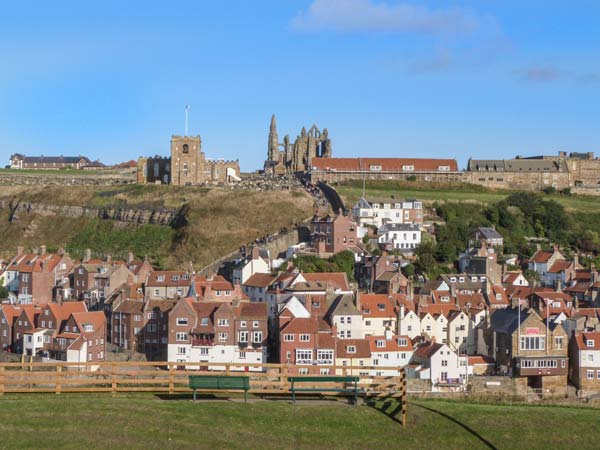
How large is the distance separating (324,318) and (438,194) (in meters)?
40.2

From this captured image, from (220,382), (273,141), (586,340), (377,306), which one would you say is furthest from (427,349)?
(273,141)

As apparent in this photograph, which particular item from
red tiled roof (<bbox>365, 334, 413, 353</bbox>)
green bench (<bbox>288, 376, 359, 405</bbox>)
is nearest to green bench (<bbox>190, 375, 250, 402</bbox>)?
green bench (<bbox>288, 376, 359, 405</bbox>)

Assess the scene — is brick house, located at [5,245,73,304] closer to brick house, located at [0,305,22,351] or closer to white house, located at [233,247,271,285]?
brick house, located at [0,305,22,351]

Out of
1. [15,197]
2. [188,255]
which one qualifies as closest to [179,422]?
[188,255]

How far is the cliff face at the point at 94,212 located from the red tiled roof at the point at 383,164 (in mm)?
18396

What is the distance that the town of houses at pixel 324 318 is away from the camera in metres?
45.2

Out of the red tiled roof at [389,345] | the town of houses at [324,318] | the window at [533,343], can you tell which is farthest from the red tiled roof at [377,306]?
the window at [533,343]

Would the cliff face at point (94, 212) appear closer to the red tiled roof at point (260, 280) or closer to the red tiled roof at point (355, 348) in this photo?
the red tiled roof at point (260, 280)

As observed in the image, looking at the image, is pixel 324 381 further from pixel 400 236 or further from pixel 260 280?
pixel 400 236

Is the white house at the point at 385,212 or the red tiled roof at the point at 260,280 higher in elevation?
the white house at the point at 385,212

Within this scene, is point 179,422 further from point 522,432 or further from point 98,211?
point 98,211

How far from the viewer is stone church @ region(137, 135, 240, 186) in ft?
294

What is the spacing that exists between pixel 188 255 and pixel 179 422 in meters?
50.7

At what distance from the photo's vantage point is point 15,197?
91500 millimetres
